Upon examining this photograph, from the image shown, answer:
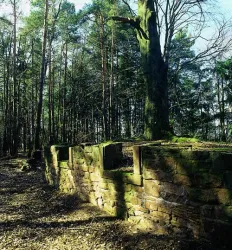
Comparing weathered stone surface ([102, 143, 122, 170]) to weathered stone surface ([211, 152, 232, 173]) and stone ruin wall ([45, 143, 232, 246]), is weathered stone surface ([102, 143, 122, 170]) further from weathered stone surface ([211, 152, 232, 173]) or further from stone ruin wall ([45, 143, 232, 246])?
weathered stone surface ([211, 152, 232, 173])

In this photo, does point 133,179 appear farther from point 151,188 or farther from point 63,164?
point 63,164

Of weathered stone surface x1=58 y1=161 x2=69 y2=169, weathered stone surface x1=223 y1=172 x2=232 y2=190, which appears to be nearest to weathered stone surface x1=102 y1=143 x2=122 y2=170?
weathered stone surface x1=58 y1=161 x2=69 y2=169

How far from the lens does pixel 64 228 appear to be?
5312 millimetres

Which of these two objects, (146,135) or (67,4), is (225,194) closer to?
(146,135)

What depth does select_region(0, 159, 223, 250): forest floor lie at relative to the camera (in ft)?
14.2

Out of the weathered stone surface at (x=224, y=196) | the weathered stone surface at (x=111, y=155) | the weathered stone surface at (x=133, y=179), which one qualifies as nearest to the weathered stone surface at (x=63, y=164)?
the weathered stone surface at (x=111, y=155)

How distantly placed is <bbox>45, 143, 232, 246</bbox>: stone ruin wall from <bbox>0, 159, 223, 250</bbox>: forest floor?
22 cm

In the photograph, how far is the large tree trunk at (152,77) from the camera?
30.7ft

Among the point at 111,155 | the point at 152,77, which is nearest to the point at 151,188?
the point at 111,155

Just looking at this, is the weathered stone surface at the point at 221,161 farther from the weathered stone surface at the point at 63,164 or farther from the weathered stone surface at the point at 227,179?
the weathered stone surface at the point at 63,164

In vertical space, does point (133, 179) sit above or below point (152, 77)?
below

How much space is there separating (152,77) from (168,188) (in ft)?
18.6

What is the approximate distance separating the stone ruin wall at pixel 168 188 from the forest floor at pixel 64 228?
0.72ft

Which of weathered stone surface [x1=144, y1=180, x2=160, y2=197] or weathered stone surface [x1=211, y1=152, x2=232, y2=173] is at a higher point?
weathered stone surface [x1=211, y1=152, x2=232, y2=173]
